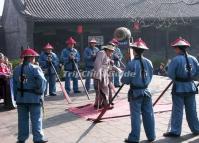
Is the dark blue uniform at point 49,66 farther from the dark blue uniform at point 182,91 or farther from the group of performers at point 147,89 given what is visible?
the dark blue uniform at point 182,91

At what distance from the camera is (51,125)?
9258mm

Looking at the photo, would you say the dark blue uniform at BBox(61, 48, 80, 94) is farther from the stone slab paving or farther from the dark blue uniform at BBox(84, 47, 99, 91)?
the stone slab paving

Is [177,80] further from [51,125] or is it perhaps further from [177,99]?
[51,125]

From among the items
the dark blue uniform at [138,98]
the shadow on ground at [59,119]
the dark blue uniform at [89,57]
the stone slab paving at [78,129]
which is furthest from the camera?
the dark blue uniform at [89,57]

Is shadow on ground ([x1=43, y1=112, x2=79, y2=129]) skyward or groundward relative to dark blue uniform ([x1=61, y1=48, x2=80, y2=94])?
groundward

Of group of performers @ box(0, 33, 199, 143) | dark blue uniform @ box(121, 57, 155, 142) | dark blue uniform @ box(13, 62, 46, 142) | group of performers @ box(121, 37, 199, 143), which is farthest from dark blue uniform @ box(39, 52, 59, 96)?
dark blue uniform @ box(121, 57, 155, 142)

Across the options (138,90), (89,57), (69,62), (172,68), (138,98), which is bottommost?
(138,98)

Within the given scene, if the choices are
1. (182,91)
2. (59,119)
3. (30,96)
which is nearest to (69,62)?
(59,119)

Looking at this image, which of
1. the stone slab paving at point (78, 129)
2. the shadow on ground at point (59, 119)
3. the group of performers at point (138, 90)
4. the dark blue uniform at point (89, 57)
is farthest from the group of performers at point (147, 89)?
the dark blue uniform at point (89, 57)

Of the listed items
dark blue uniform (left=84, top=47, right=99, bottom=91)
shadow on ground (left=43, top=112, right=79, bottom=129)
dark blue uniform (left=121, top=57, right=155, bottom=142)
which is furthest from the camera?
dark blue uniform (left=84, top=47, right=99, bottom=91)

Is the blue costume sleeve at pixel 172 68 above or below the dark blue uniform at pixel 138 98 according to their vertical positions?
above

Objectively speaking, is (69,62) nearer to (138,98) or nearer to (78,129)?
(78,129)

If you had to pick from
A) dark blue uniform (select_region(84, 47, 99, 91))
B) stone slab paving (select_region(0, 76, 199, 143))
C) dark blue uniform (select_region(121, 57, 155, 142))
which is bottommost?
stone slab paving (select_region(0, 76, 199, 143))

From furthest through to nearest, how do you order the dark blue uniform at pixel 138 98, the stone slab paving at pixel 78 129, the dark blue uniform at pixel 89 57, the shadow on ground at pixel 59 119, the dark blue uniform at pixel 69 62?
the dark blue uniform at pixel 89 57 < the dark blue uniform at pixel 69 62 < the shadow on ground at pixel 59 119 < the stone slab paving at pixel 78 129 < the dark blue uniform at pixel 138 98
